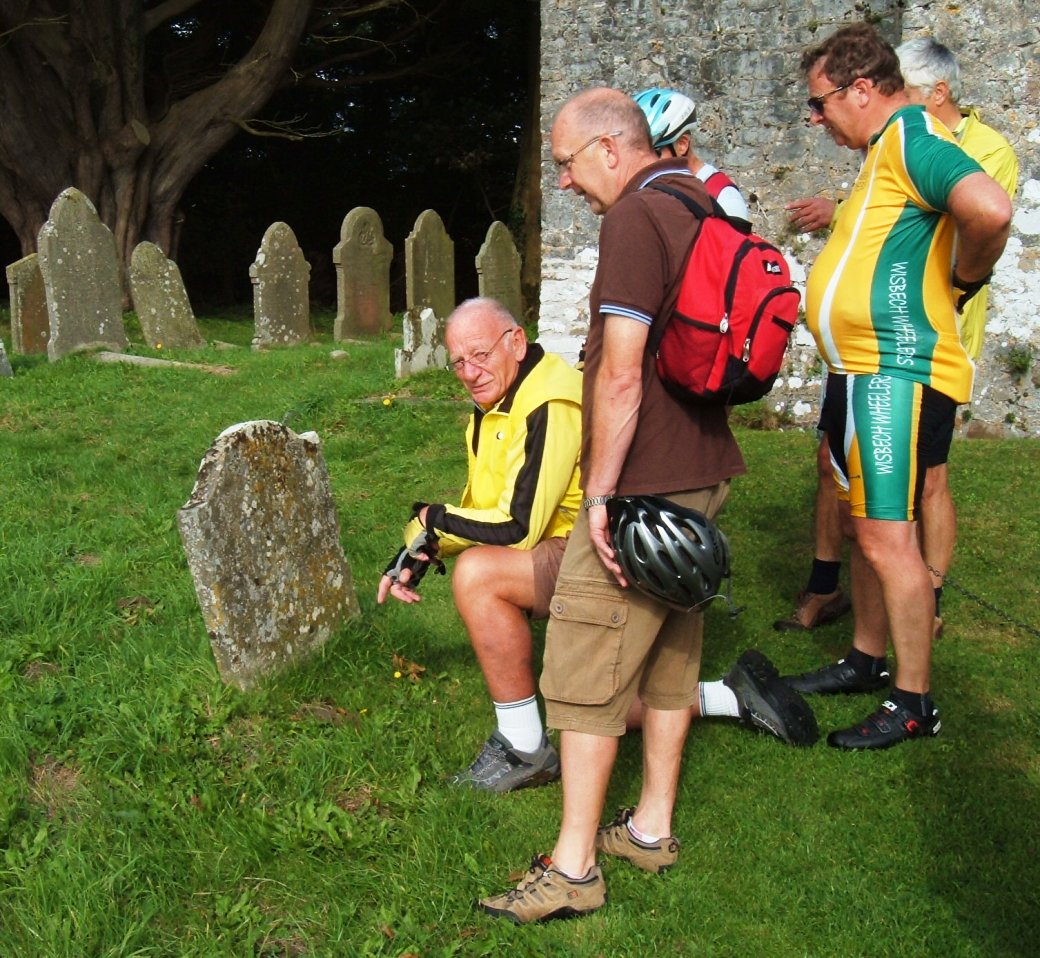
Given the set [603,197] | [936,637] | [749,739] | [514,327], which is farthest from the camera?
[936,637]

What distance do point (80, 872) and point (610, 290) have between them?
199 cm

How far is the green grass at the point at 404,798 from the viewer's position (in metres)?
2.76

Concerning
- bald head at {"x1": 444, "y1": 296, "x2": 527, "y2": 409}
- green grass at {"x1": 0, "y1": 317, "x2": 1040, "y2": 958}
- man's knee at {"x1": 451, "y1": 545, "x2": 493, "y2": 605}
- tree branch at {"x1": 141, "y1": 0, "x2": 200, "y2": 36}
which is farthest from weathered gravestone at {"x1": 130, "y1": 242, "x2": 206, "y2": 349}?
man's knee at {"x1": 451, "y1": 545, "x2": 493, "y2": 605}

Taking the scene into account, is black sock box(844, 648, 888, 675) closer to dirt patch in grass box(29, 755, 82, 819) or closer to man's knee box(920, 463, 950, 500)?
man's knee box(920, 463, 950, 500)

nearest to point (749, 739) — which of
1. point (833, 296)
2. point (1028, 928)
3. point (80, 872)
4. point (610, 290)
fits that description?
point (1028, 928)

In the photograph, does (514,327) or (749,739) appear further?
(749,739)

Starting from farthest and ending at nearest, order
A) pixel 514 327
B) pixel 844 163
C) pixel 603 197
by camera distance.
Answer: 1. pixel 844 163
2. pixel 514 327
3. pixel 603 197

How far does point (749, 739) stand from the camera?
11.9 ft

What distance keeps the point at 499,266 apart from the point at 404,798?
1074cm

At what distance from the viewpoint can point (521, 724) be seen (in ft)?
11.1

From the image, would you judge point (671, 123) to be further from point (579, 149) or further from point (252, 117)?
point (252, 117)

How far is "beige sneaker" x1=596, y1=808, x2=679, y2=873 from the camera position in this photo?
2969 millimetres

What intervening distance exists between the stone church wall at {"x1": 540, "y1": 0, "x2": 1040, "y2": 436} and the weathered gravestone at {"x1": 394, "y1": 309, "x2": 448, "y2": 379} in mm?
1214

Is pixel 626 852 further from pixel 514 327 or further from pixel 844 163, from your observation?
pixel 844 163
